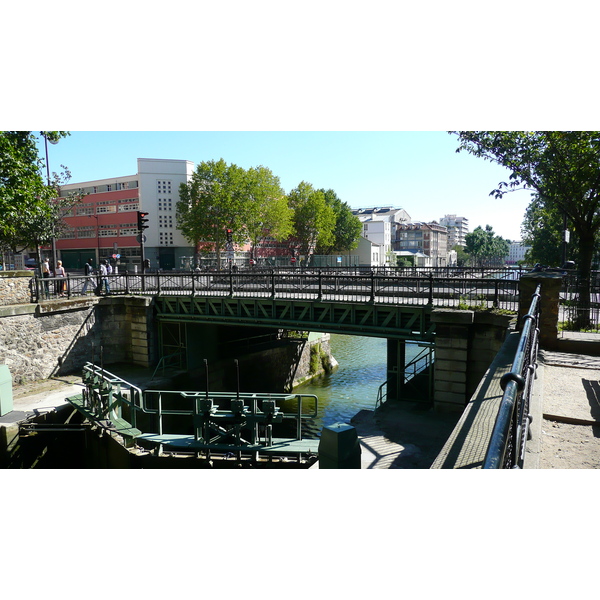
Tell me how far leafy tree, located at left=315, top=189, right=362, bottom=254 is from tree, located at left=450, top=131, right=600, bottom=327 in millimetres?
55013

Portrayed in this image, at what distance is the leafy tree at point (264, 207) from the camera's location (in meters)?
53.0

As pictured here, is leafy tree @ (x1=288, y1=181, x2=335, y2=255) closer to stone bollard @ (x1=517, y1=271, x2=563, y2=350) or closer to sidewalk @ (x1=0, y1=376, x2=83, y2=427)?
sidewalk @ (x1=0, y1=376, x2=83, y2=427)

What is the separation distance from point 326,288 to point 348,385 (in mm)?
10209

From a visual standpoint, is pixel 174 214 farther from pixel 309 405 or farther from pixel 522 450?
pixel 522 450

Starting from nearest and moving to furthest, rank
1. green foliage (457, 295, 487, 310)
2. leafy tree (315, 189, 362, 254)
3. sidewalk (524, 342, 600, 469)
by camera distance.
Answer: sidewalk (524, 342, 600, 469) → green foliage (457, 295, 487, 310) → leafy tree (315, 189, 362, 254)

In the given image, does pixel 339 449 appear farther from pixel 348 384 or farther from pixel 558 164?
pixel 348 384

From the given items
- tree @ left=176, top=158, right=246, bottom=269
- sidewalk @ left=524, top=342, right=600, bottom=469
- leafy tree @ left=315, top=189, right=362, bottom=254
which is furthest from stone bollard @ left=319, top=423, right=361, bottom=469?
leafy tree @ left=315, top=189, right=362, bottom=254

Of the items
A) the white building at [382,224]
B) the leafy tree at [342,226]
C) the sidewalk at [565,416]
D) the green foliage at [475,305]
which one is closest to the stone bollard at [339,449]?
the sidewalk at [565,416]

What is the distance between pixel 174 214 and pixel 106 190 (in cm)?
1105

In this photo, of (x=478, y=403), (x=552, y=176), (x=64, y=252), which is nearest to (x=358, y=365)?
(x=552, y=176)

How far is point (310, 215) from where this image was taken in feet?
216

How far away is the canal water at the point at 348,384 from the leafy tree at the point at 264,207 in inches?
735

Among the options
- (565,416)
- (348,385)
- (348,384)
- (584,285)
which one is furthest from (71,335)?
(565,416)

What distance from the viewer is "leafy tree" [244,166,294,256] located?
5297 centimetres
